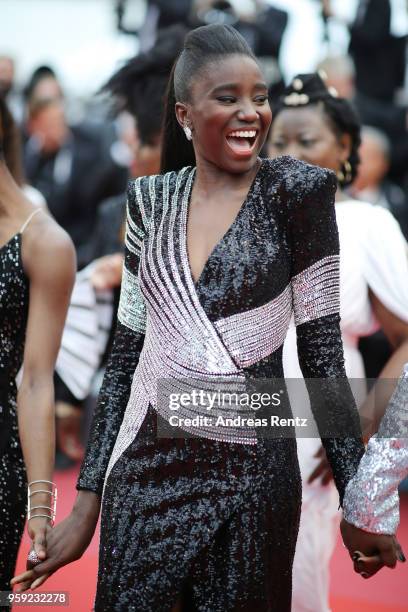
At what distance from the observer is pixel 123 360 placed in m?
2.53

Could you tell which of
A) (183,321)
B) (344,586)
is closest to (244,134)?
(183,321)

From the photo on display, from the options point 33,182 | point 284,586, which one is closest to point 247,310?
point 284,586

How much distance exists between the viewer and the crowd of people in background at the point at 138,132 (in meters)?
4.90

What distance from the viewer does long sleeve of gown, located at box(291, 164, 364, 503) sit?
238 centimetres

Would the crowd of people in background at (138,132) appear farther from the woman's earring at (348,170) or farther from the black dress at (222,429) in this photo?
the black dress at (222,429)

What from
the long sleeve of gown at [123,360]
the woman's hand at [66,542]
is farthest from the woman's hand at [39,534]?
the long sleeve of gown at [123,360]

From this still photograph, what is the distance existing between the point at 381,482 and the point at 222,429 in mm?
341

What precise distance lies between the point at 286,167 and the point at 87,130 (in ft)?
20.3

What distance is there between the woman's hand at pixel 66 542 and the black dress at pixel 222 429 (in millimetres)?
53

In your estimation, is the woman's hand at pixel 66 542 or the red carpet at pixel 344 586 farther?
the red carpet at pixel 344 586

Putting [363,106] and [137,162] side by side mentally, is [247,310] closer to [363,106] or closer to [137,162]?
[137,162]

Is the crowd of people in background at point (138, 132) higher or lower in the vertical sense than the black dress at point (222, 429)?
higher

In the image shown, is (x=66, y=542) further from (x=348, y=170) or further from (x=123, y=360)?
(x=348, y=170)

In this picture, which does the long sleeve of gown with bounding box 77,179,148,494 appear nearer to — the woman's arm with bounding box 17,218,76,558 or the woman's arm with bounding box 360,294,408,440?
the woman's arm with bounding box 17,218,76,558
